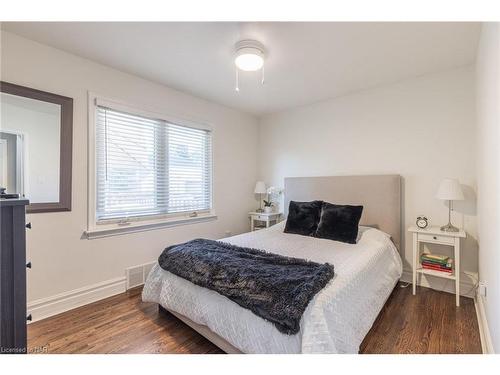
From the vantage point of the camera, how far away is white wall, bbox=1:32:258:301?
207 centimetres

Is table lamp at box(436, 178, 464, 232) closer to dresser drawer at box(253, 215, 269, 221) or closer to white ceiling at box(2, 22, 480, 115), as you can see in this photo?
white ceiling at box(2, 22, 480, 115)

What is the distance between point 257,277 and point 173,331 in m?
0.92

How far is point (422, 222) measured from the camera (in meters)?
2.67

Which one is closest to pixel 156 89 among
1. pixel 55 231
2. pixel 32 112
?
pixel 32 112

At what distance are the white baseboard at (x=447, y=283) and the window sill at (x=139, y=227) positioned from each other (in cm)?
258

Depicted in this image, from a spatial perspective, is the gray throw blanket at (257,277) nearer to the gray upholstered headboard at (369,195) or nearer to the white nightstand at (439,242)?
the white nightstand at (439,242)

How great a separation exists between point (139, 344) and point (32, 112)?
2081mm

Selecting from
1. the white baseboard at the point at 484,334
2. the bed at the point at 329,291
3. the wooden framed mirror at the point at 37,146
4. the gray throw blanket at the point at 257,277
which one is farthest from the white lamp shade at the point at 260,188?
the white baseboard at the point at 484,334

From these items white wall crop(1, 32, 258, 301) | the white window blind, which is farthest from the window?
white wall crop(1, 32, 258, 301)

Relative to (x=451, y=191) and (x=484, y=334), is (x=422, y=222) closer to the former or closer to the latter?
(x=451, y=191)

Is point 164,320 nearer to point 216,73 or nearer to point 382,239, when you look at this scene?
point 382,239

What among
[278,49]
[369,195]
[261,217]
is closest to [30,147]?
[278,49]

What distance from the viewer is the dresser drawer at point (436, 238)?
2332mm
